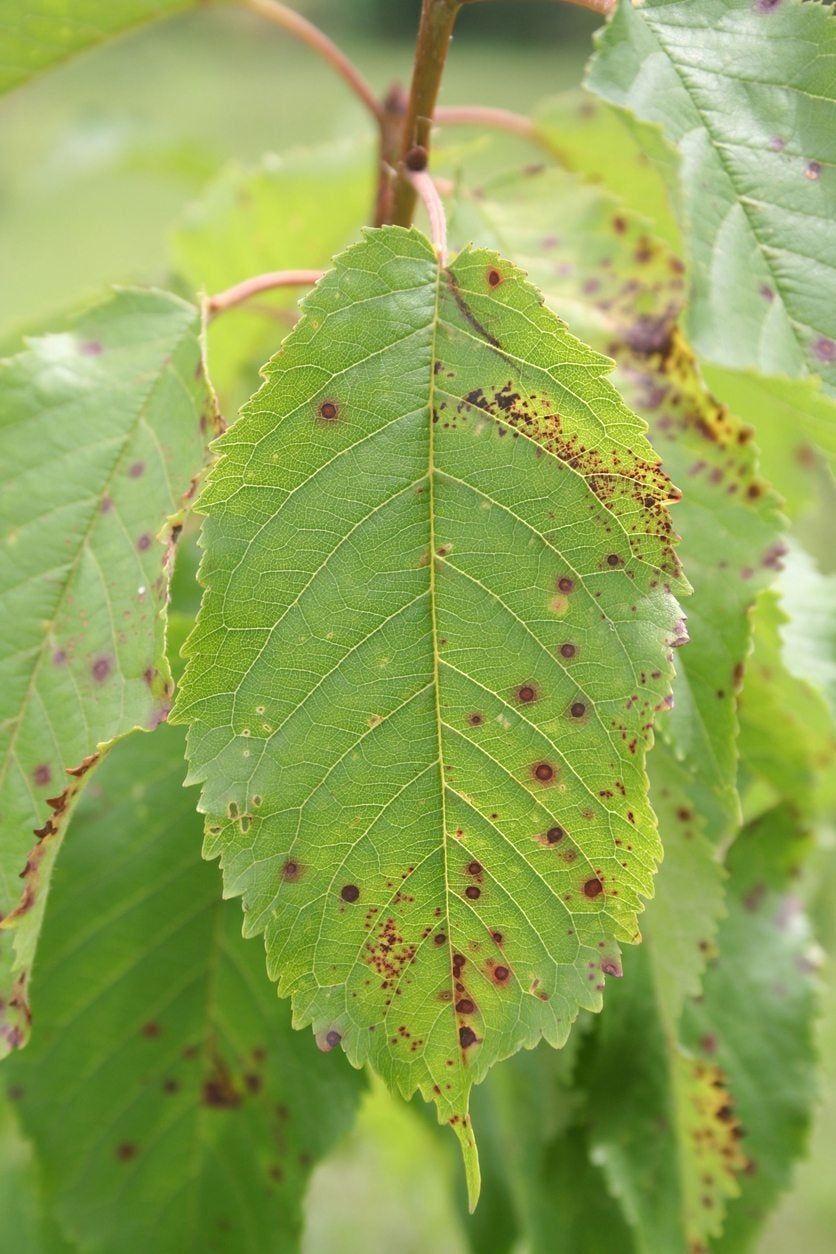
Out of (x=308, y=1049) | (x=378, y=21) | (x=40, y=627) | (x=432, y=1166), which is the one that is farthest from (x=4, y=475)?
(x=378, y=21)

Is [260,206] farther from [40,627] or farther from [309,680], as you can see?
[309,680]

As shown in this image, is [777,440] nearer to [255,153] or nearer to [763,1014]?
[763,1014]

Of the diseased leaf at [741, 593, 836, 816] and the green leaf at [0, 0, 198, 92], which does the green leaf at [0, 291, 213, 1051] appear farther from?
the diseased leaf at [741, 593, 836, 816]

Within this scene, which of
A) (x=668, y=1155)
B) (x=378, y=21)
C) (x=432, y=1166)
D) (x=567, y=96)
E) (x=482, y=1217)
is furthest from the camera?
(x=378, y=21)

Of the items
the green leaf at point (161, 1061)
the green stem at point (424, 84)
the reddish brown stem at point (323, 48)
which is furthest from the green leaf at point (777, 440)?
the green leaf at point (161, 1061)

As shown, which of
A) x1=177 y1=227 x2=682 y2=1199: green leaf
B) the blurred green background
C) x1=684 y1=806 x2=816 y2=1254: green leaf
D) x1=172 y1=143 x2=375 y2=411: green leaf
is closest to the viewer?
x1=177 y1=227 x2=682 y2=1199: green leaf

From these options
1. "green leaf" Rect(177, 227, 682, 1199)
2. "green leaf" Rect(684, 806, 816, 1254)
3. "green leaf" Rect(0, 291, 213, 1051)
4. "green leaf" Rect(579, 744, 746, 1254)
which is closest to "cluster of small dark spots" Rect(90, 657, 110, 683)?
"green leaf" Rect(0, 291, 213, 1051)
